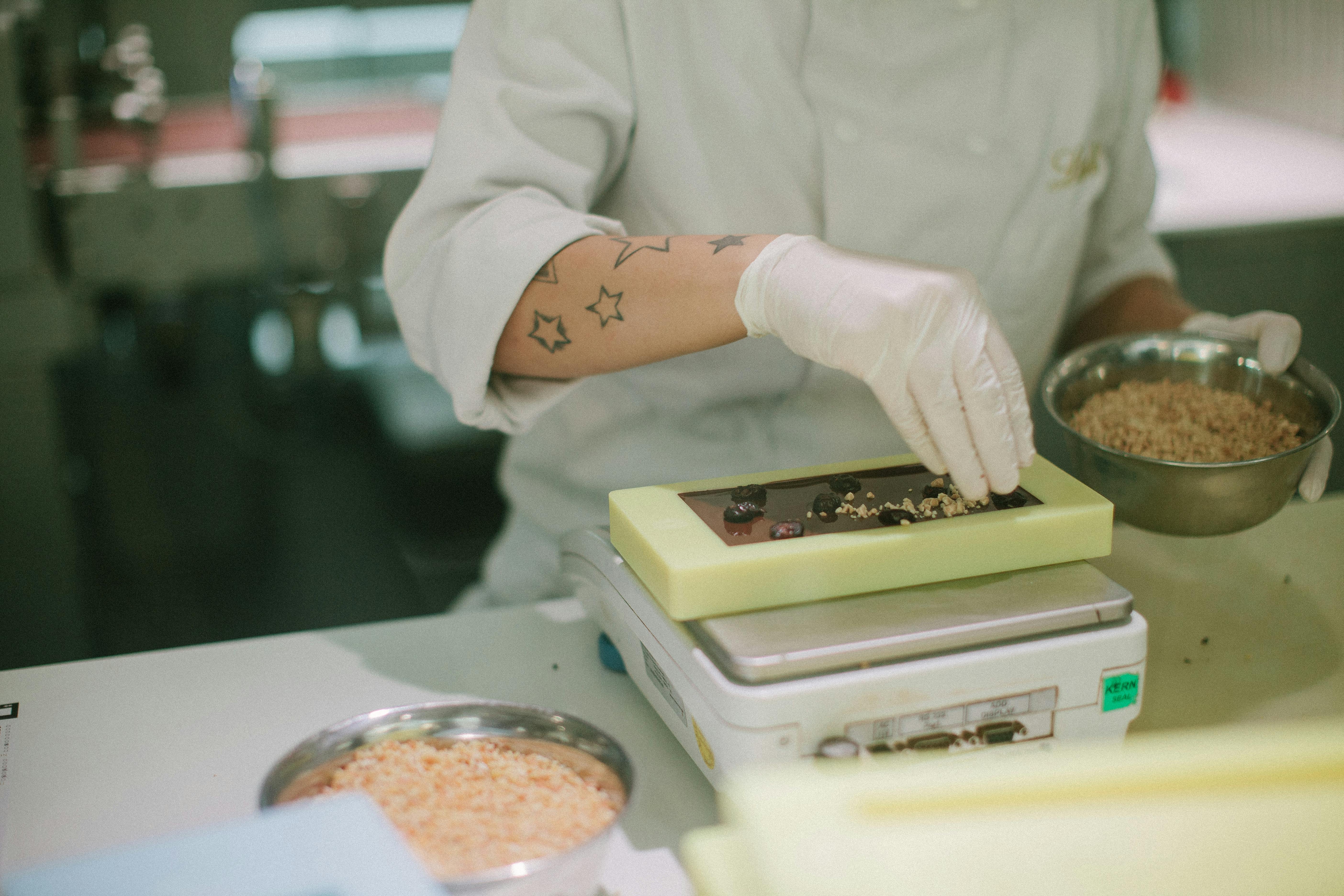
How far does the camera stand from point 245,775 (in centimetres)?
98

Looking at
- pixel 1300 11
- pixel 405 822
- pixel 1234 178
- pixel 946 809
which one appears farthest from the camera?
pixel 1300 11

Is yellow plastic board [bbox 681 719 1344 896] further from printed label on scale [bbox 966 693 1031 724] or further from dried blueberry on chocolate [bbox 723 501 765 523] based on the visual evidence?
dried blueberry on chocolate [bbox 723 501 765 523]

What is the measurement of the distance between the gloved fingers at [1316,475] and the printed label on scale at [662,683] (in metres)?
0.70

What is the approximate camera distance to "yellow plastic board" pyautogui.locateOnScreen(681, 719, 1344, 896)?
65 cm

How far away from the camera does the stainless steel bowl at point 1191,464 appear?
105 cm

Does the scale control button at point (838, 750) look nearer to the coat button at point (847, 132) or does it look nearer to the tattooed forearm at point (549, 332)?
the tattooed forearm at point (549, 332)

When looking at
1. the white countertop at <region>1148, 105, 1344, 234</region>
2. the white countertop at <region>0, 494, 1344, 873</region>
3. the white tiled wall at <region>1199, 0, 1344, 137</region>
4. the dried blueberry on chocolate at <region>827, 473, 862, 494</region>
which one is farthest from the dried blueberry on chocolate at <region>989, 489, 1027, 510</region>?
the white tiled wall at <region>1199, 0, 1344, 137</region>

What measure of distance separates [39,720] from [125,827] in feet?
0.75

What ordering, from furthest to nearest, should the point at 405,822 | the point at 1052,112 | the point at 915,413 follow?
1. the point at 1052,112
2. the point at 915,413
3. the point at 405,822

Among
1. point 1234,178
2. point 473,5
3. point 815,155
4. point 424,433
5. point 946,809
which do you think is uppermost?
point 473,5

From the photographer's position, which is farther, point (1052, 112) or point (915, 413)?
point (1052, 112)

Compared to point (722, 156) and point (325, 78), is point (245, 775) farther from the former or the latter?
→ point (325, 78)

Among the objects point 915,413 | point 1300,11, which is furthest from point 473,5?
point 1300,11

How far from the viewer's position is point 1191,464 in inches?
40.4
